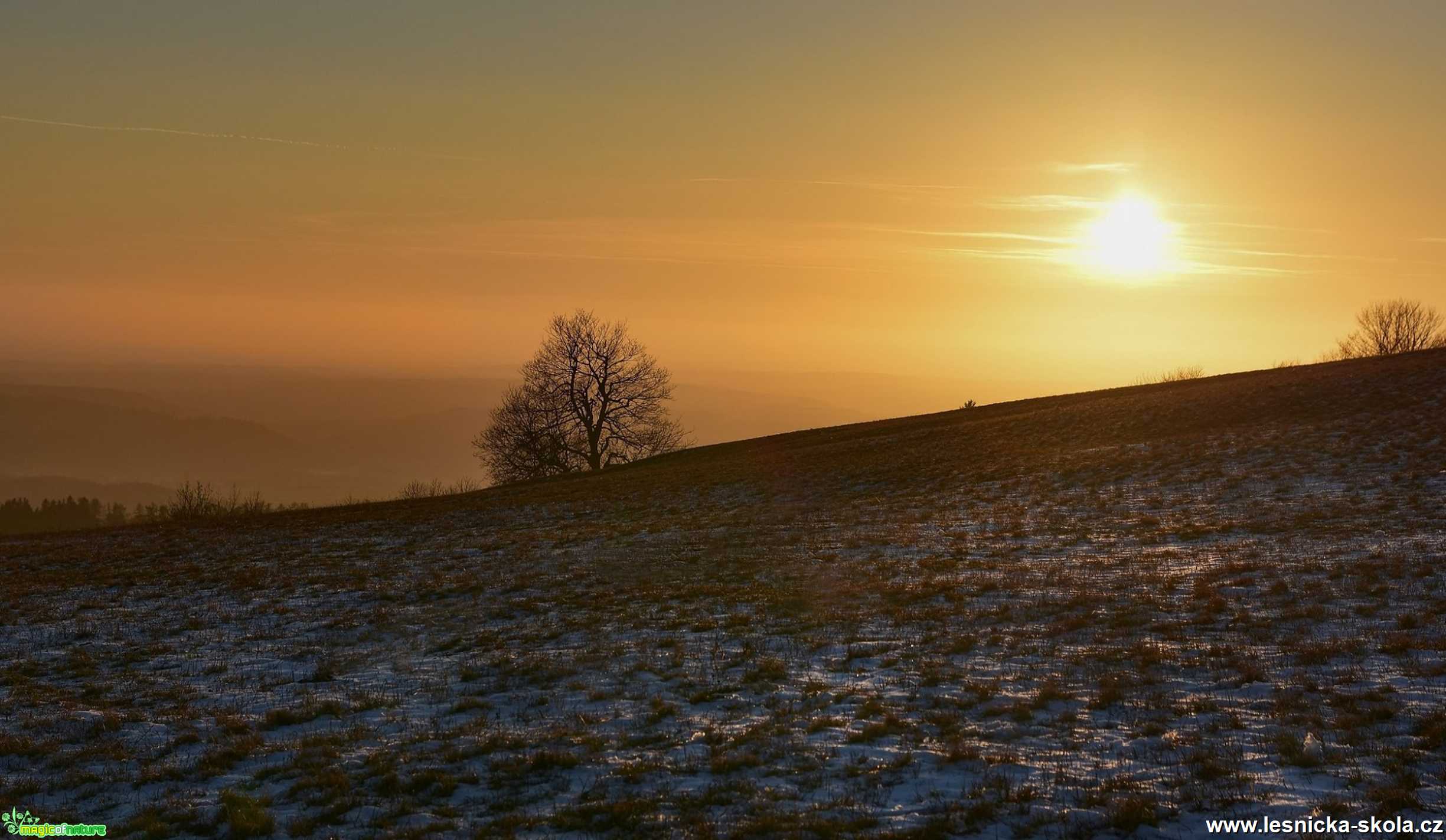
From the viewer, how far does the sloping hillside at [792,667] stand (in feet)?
30.3

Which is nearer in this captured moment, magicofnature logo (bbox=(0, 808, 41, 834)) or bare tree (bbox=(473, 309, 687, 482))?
magicofnature logo (bbox=(0, 808, 41, 834))

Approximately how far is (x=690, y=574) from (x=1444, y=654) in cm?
1365

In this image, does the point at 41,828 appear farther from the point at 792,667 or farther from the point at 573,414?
the point at 573,414

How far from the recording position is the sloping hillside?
9.25m

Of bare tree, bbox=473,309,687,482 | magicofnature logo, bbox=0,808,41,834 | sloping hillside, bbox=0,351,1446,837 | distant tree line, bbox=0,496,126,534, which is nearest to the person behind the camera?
sloping hillside, bbox=0,351,1446,837

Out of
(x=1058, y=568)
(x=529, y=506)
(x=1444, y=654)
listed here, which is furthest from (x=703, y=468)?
(x=1444, y=654)

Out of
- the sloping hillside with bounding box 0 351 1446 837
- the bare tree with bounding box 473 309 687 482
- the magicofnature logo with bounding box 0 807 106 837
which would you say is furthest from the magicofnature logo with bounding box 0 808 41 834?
the bare tree with bounding box 473 309 687 482

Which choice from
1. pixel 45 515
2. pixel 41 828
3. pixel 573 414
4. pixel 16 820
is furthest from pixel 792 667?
pixel 45 515

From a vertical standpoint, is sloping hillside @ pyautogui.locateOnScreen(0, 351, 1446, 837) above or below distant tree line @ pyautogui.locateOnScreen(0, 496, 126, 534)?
below

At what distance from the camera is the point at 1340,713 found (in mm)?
10336

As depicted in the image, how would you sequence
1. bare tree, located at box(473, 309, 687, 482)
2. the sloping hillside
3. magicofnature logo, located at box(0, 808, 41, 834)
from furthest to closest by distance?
bare tree, located at box(473, 309, 687, 482), magicofnature logo, located at box(0, 808, 41, 834), the sloping hillside

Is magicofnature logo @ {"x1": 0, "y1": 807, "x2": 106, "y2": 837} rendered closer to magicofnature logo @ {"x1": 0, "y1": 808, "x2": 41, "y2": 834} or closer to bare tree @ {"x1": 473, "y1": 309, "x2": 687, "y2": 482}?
magicofnature logo @ {"x1": 0, "y1": 808, "x2": 41, "y2": 834}

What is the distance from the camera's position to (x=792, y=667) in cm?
1384

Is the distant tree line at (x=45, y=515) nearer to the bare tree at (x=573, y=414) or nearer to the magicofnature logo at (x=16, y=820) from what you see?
the bare tree at (x=573, y=414)
